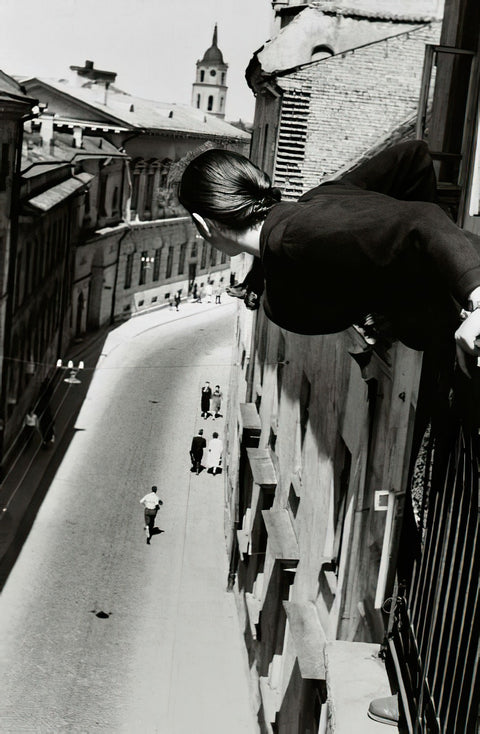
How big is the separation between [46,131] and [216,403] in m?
10.7

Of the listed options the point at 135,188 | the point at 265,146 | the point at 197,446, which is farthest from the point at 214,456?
the point at 135,188

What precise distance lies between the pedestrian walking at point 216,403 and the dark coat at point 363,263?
1315 inches

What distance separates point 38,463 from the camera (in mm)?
28734

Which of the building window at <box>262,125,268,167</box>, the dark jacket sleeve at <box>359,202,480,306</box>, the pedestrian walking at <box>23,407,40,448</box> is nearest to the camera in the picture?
the dark jacket sleeve at <box>359,202,480,306</box>

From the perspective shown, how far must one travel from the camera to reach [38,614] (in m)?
19.3

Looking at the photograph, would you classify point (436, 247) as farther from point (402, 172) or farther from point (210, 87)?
point (210, 87)

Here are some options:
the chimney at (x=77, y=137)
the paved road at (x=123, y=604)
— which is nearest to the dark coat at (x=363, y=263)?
the paved road at (x=123, y=604)

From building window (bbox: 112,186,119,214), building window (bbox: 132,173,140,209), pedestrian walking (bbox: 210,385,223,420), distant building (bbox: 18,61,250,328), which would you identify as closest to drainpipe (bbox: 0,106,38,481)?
pedestrian walking (bbox: 210,385,223,420)

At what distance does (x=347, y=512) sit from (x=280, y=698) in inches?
166

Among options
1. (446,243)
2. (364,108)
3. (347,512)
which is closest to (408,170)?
(446,243)

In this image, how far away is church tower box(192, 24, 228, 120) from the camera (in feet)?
354

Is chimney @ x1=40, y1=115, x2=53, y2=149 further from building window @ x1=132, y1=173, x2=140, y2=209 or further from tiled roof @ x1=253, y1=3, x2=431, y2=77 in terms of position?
tiled roof @ x1=253, y1=3, x2=431, y2=77

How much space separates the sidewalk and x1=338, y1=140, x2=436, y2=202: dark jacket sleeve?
1833 cm

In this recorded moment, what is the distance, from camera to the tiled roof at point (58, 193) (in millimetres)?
28403
